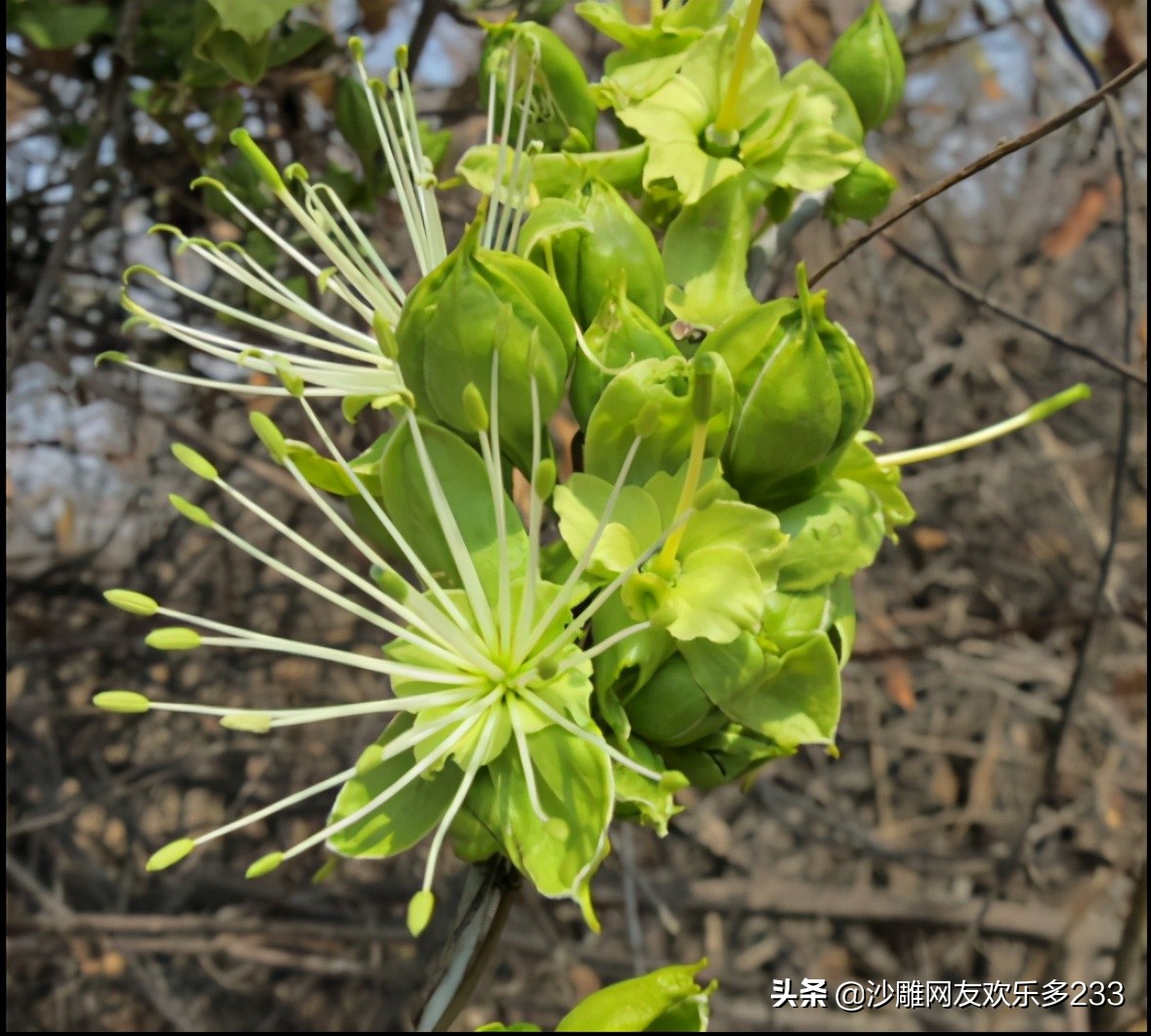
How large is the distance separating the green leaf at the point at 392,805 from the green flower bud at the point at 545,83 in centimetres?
54

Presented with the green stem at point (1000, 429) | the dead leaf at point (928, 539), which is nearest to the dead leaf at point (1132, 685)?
the dead leaf at point (928, 539)

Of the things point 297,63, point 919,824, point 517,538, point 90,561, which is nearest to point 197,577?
point 90,561

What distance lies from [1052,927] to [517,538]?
2.09 m

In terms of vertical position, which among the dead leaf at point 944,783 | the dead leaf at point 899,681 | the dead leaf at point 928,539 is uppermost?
the dead leaf at point 928,539

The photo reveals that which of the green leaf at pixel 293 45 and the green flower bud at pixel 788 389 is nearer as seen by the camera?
the green flower bud at pixel 788 389

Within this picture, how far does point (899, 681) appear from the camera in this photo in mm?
2549

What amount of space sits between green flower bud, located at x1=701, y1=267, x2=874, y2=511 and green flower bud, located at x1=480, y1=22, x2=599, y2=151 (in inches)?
11.3

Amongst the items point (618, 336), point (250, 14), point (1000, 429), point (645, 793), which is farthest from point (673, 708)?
point (250, 14)

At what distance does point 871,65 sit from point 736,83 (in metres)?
0.19

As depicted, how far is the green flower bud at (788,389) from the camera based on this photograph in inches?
30.8

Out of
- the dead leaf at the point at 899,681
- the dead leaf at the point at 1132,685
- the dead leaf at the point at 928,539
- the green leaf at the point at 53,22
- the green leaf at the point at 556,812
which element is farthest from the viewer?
the dead leaf at the point at 928,539

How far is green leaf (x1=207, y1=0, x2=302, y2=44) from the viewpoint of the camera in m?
1.11

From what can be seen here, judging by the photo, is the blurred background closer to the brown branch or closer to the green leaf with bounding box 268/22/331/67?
the green leaf with bounding box 268/22/331/67

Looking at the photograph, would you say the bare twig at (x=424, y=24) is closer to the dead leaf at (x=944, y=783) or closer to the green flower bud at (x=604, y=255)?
the green flower bud at (x=604, y=255)
